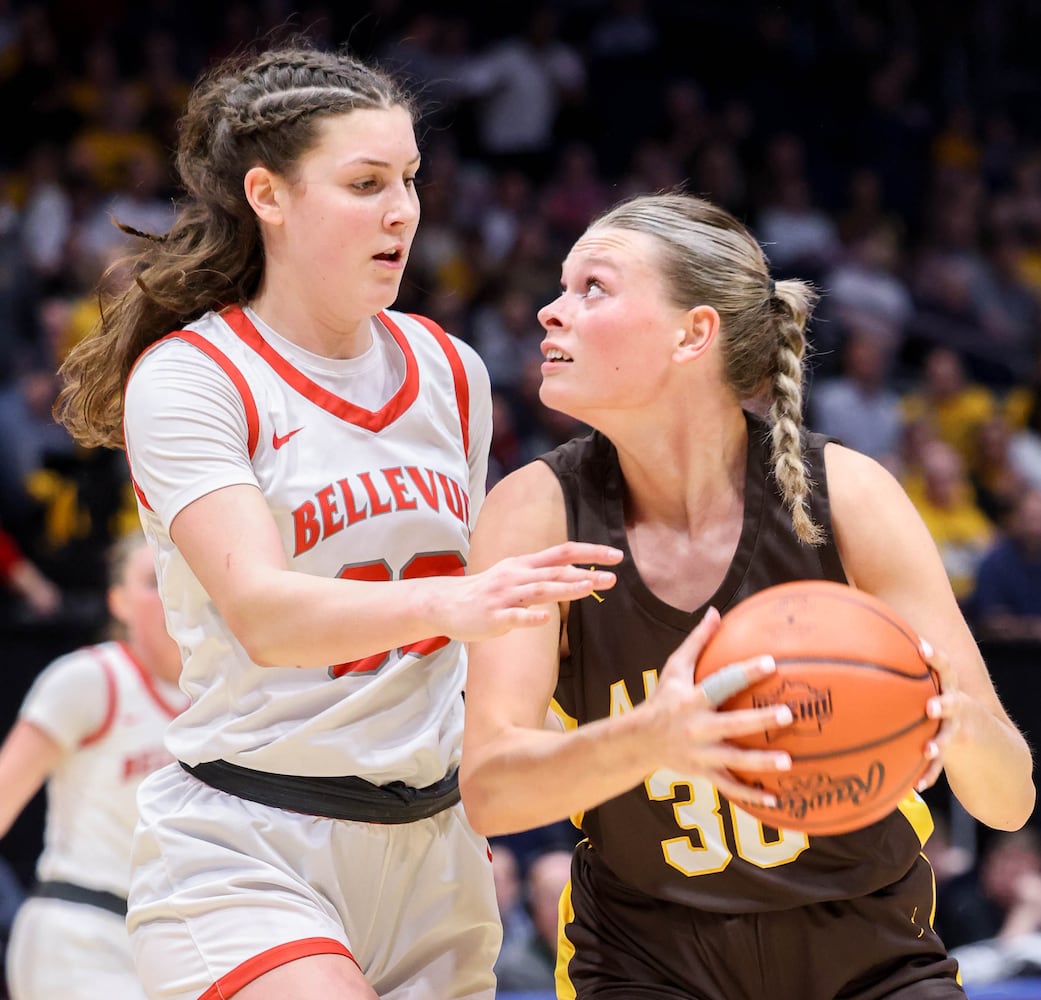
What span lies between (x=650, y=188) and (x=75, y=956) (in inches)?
314

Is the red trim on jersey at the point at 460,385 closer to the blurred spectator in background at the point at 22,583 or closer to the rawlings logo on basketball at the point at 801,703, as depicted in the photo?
the rawlings logo on basketball at the point at 801,703

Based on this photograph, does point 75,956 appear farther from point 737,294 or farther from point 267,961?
point 737,294

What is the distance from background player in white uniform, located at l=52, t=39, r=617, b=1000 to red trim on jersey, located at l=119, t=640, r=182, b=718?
1.82 meters

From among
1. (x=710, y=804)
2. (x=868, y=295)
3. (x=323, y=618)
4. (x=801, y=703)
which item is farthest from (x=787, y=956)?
(x=868, y=295)

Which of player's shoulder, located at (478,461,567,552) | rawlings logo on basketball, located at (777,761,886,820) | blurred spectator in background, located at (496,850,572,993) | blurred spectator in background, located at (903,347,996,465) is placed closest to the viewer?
rawlings logo on basketball, located at (777,761,886,820)

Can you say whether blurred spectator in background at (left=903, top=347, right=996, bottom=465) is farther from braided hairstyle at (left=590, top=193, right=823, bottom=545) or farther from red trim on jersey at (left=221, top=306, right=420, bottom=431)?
red trim on jersey at (left=221, top=306, right=420, bottom=431)

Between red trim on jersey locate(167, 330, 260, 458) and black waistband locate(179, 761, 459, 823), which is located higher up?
red trim on jersey locate(167, 330, 260, 458)

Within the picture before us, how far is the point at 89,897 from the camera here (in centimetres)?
475

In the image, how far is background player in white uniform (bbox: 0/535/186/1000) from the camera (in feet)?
15.4

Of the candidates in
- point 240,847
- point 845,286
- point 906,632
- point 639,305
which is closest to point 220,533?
point 240,847

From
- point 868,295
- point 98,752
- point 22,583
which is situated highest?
point 868,295

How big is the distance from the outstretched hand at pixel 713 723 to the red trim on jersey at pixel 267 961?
80cm

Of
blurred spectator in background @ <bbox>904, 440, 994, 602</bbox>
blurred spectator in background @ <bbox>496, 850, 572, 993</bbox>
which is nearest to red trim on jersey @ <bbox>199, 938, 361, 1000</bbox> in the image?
blurred spectator in background @ <bbox>496, 850, 572, 993</bbox>

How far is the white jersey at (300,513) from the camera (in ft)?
9.43
